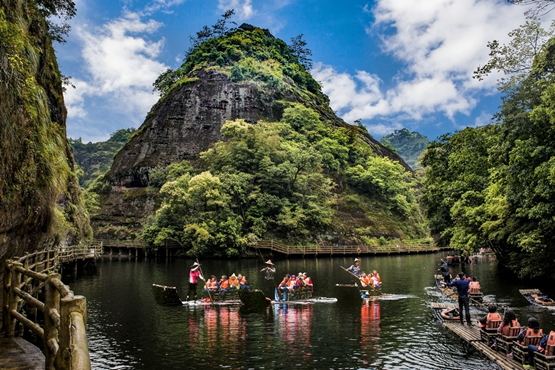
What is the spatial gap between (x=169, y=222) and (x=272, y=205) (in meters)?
14.1

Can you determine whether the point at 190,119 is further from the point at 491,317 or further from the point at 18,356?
the point at 18,356

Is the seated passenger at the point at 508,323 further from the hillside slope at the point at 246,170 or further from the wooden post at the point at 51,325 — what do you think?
the hillside slope at the point at 246,170

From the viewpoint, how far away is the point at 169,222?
170 feet

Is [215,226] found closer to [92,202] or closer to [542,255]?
[92,202]

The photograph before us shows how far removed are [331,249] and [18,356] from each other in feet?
165

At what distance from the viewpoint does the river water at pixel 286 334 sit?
11.6 m

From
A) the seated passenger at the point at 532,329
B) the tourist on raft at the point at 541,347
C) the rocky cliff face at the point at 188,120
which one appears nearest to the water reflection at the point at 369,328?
the tourist on raft at the point at 541,347

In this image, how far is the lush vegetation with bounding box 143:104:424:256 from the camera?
165 ft

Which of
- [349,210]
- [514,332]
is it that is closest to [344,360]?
[514,332]

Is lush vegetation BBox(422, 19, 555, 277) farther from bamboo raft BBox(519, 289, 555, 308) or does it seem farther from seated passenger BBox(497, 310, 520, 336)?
seated passenger BBox(497, 310, 520, 336)

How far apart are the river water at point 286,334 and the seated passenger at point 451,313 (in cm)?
46

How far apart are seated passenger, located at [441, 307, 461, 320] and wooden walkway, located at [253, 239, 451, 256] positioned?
35613mm

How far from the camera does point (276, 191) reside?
57125mm

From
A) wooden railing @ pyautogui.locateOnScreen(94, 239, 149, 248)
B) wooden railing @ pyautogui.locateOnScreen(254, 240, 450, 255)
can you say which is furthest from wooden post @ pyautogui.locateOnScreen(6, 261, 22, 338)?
wooden railing @ pyautogui.locateOnScreen(94, 239, 149, 248)
